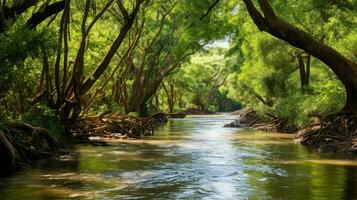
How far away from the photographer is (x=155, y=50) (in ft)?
125

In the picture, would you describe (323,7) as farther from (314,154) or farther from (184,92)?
(184,92)

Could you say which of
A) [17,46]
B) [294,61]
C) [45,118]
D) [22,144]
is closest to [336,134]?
[45,118]

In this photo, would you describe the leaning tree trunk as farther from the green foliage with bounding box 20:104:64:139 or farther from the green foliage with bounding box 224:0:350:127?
the green foliage with bounding box 20:104:64:139

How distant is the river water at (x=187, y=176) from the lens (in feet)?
34.7

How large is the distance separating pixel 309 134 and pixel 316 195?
12.1m

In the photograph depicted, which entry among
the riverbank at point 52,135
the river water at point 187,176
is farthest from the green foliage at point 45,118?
the river water at point 187,176

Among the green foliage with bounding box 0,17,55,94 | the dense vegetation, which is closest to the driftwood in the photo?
the dense vegetation

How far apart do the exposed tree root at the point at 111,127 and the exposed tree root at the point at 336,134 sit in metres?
8.82

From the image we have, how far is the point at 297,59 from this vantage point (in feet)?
110

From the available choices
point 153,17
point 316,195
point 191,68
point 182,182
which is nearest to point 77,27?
point 153,17

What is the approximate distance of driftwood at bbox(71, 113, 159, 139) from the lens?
23980 mm

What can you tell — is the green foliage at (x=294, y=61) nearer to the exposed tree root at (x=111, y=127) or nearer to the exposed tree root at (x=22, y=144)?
the exposed tree root at (x=111, y=127)

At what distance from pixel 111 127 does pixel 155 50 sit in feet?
42.5

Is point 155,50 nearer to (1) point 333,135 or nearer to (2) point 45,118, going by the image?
(2) point 45,118
